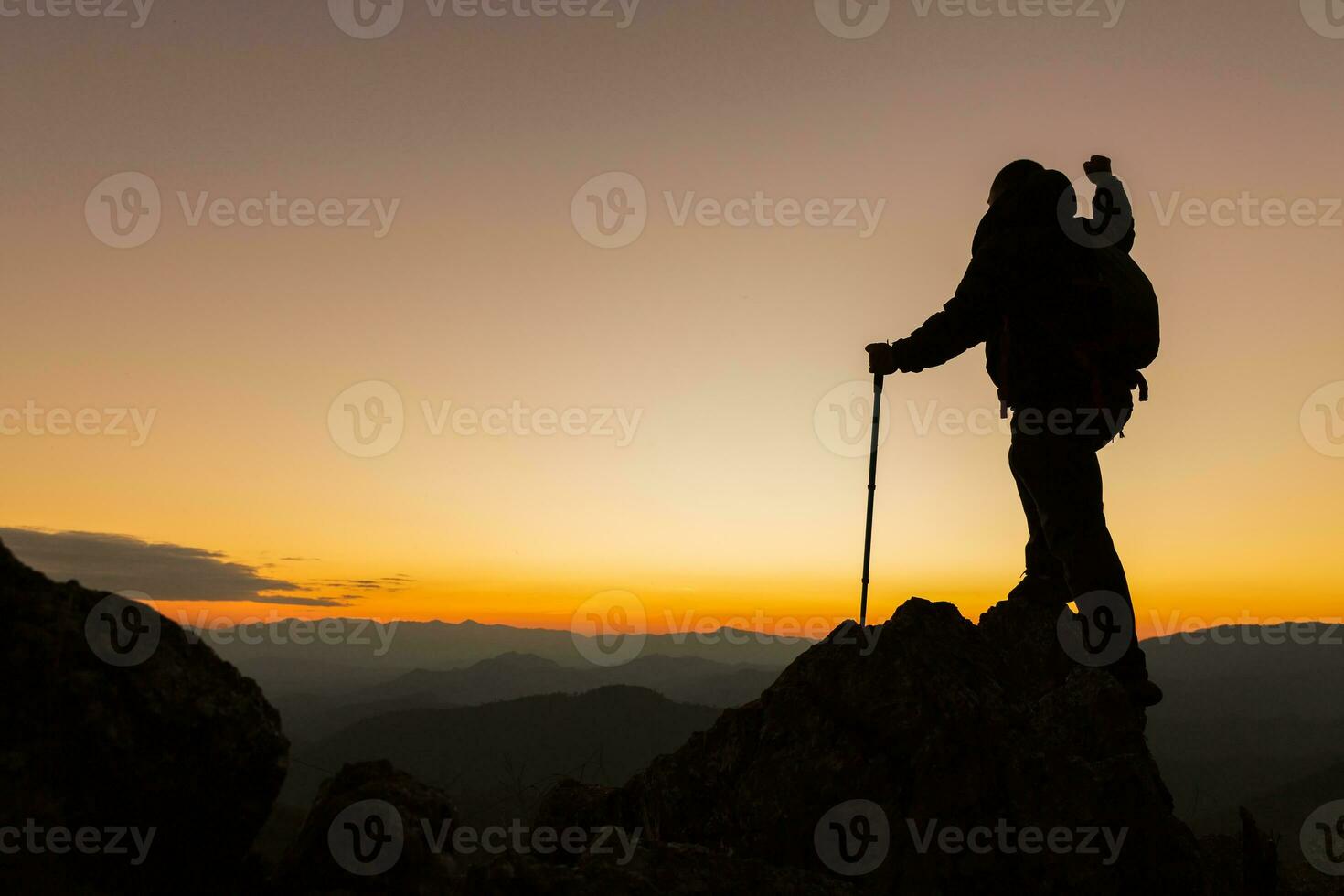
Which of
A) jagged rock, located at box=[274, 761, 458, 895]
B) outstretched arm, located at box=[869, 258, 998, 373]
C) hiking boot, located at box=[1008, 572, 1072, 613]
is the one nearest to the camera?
jagged rock, located at box=[274, 761, 458, 895]

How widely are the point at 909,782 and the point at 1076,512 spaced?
383 centimetres

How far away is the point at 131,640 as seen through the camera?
431 centimetres

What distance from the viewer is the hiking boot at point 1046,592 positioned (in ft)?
30.3

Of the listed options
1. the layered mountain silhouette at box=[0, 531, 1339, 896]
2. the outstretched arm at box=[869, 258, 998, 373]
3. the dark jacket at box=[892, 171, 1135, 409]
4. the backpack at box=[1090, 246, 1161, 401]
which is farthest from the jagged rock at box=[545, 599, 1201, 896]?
the backpack at box=[1090, 246, 1161, 401]

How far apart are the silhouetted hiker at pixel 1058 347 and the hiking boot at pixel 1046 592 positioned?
760 mm

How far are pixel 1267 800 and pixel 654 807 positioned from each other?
3788 inches

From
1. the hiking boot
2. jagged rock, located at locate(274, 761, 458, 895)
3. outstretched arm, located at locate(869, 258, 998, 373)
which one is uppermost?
outstretched arm, located at locate(869, 258, 998, 373)

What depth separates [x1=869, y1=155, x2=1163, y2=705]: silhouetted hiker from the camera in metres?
8.31

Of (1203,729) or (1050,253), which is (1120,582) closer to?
(1050,253)

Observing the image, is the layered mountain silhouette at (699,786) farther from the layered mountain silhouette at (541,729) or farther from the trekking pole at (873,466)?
the layered mountain silhouette at (541,729)

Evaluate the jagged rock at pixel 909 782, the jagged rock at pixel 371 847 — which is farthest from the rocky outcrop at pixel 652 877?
the jagged rock at pixel 909 782

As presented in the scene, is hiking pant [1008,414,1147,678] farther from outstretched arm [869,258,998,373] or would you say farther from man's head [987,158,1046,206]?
man's head [987,158,1046,206]

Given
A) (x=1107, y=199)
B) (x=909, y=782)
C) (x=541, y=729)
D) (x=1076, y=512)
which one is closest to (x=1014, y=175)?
(x=1107, y=199)

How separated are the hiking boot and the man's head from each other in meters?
3.98
